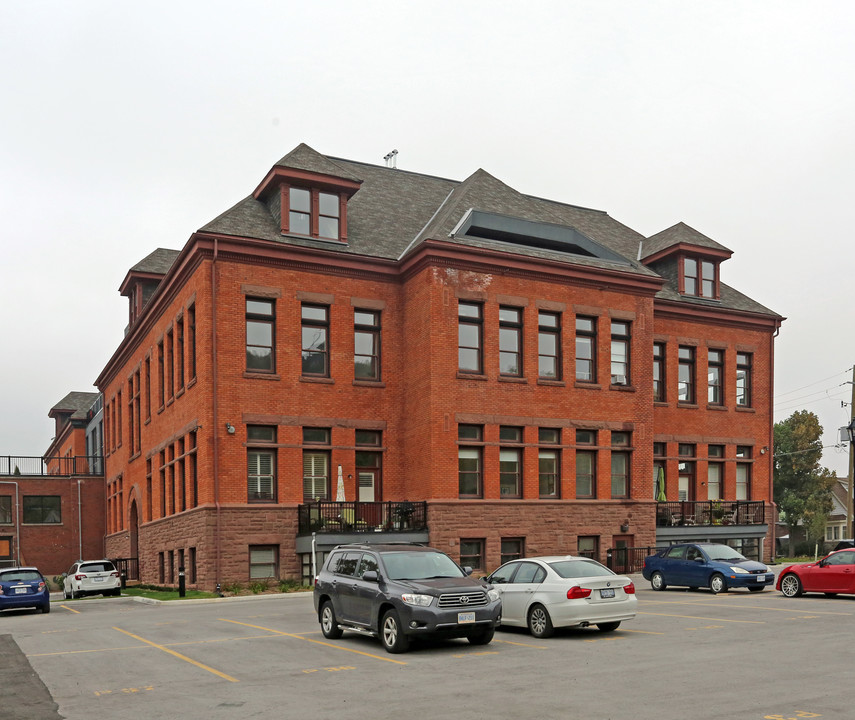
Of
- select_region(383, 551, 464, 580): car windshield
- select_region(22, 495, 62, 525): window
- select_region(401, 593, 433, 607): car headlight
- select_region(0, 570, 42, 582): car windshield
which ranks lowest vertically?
select_region(22, 495, 62, 525): window

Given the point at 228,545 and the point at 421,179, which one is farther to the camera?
the point at 421,179

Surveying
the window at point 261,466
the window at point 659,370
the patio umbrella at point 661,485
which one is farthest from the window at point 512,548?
the window at point 659,370

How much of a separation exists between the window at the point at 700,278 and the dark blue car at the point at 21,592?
97.6ft

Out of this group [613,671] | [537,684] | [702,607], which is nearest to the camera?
[537,684]

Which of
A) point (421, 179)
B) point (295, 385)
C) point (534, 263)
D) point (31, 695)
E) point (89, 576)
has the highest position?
point (421, 179)

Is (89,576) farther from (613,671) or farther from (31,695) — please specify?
(613,671)

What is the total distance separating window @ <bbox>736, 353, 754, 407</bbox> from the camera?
146 ft

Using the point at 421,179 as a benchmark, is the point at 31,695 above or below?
below

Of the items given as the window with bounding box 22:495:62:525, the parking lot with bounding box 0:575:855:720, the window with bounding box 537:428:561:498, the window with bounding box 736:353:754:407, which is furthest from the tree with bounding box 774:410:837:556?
the parking lot with bounding box 0:575:855:720

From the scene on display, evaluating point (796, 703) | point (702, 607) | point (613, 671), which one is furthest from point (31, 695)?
point (702, 607)

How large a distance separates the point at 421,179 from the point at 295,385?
14.6 metres

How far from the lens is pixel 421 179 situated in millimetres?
43750

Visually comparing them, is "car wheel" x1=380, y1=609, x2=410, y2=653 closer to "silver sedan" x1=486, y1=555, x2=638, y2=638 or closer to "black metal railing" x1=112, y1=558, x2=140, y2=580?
"silver sedan" x1=486, y1=555, x2=638, y2=638

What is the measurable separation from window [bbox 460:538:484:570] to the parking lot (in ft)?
41.6
